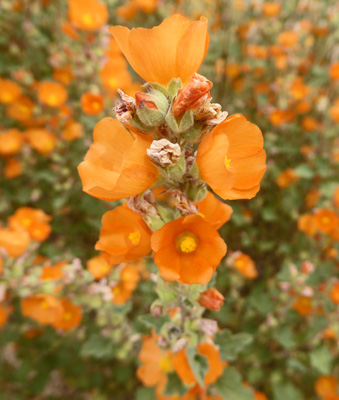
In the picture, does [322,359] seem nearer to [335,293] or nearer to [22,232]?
[335,293]

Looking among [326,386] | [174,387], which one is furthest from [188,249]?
[326,386]

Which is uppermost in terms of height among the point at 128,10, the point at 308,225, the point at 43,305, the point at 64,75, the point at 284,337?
the point at 128,10

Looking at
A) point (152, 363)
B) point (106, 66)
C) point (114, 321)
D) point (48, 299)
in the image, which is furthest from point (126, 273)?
point (106, 66)

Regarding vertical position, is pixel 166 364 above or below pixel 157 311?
below

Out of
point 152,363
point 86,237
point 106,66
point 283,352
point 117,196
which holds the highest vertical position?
point 117,196

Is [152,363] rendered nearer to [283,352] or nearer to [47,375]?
[283,352]

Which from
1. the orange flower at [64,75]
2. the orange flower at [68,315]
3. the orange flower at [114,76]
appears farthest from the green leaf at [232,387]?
the orange flower at [64,75]

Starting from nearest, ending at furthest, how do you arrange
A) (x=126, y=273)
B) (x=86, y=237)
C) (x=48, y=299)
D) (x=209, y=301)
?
(x=209, y=301)
(x=48, y=299)
(x=126, y=273)
(x=86, y=237)
